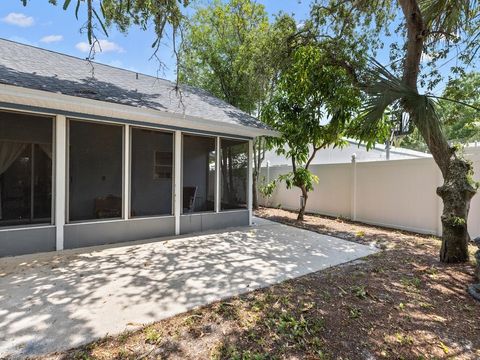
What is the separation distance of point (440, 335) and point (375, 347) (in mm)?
771

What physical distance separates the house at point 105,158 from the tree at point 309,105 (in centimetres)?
106

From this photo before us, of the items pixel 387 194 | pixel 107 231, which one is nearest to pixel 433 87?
pixel 387 194

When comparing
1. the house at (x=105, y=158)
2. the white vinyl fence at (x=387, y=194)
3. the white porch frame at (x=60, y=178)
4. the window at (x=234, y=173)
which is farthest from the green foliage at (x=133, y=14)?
the white vinyl fence at (x=387, y=194)

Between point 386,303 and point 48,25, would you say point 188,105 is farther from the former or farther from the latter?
point 386,303

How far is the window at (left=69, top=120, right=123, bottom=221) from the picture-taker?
18.2 feet

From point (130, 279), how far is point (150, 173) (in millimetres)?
3921

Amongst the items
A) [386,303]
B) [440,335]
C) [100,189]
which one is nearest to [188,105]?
[100,189]

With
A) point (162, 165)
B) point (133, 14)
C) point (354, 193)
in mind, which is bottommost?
point (354, 193)

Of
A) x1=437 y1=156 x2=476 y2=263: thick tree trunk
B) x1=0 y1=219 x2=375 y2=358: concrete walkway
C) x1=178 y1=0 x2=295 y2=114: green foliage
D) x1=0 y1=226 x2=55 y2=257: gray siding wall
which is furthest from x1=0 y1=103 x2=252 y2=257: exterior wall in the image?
x1=178 y1=0 x2=295 y2=114: green foliage

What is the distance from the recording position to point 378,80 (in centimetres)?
387

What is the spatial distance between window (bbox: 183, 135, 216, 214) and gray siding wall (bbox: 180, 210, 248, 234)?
8.2 inches

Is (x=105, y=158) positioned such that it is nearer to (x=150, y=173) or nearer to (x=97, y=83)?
(x=150, y=173)

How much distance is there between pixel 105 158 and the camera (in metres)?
6.28

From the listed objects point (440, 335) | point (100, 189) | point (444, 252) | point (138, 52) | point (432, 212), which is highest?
point (138, 52)
